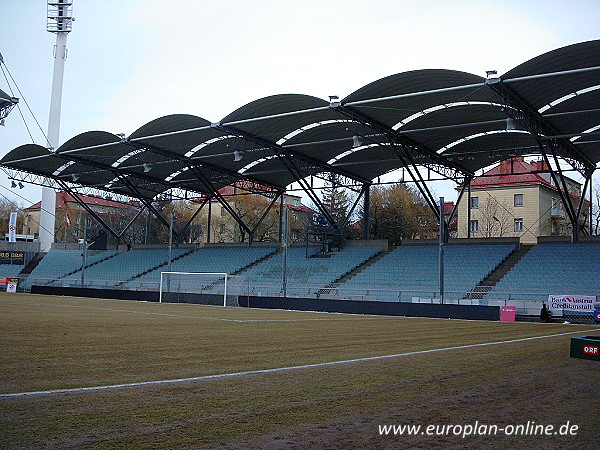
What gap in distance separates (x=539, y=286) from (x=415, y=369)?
29.6 m

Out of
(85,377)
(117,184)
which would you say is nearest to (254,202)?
(117,184)

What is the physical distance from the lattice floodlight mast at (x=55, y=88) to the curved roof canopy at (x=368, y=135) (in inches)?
514

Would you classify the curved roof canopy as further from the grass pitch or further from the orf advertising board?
the grass pitch

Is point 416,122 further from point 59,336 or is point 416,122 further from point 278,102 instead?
point 59,336

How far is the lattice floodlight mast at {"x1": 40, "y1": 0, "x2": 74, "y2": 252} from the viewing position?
68688mm

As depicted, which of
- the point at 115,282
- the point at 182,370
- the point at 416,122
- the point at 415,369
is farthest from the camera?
the point at 115,282

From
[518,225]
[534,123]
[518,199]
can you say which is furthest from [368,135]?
[518,225]

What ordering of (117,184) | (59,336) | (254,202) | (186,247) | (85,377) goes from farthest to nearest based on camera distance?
1. (254,202)
2. (186,247)
3. (117,184)
4. (59,336)
5. (85,377)

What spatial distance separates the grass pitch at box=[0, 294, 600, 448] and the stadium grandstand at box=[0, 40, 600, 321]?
20.3 m

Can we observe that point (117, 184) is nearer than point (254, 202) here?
Yes

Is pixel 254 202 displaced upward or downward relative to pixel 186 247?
upward

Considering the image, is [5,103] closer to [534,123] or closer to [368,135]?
[368,135]

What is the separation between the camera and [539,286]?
36.7 metres

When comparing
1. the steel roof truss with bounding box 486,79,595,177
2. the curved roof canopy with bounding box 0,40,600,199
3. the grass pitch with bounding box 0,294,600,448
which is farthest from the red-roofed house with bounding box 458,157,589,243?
the grass pitch with bounding box 0,294,600,448
